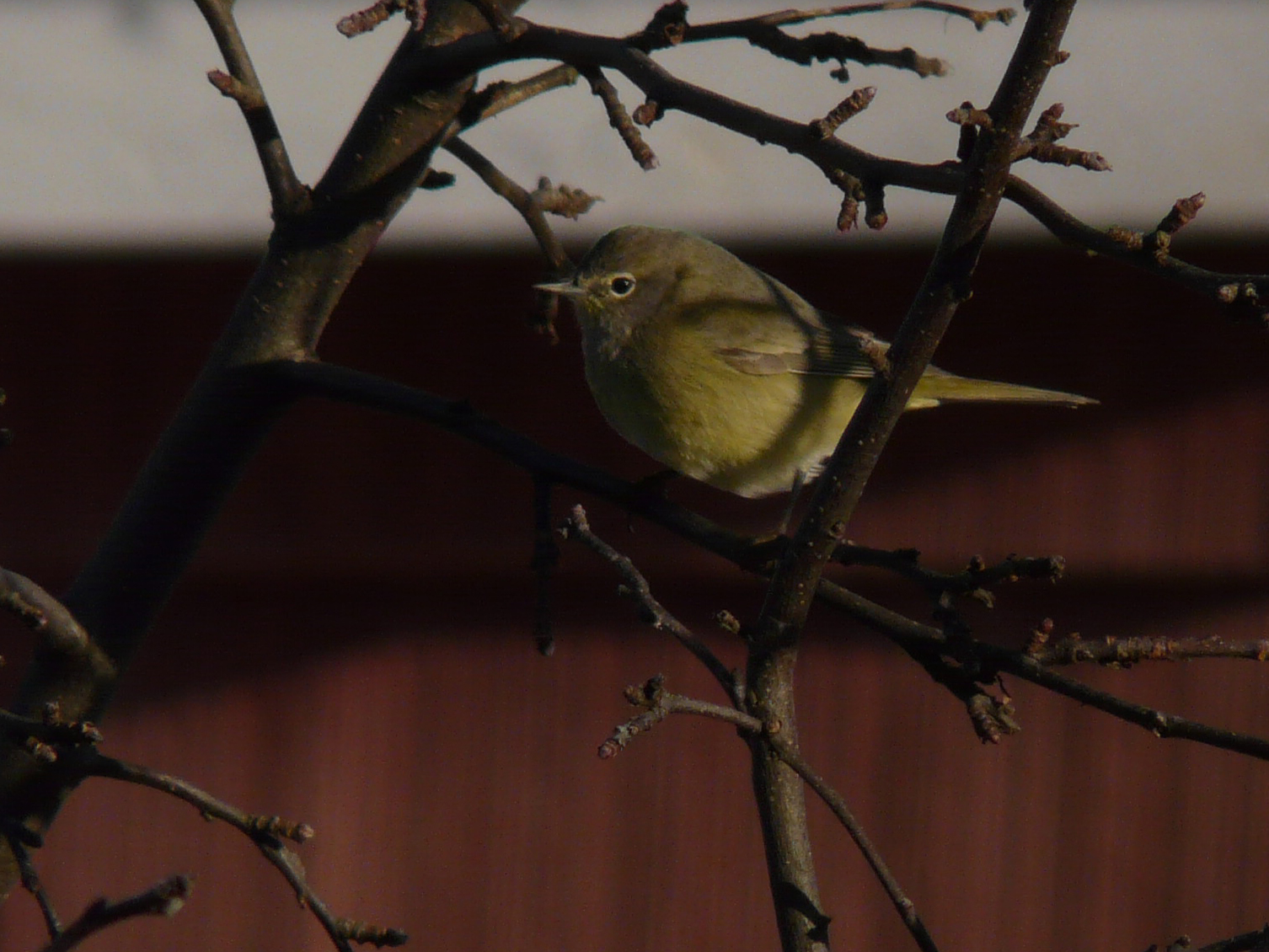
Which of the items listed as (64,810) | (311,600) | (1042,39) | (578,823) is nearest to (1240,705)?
(578,823)

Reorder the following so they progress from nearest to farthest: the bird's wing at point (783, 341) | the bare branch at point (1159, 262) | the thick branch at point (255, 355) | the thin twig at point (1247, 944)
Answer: the bare branch at point (1159, 262), the thin twig at point (1247, 944), the thick branch at point (255, 355), the bird's wing at point (783, 341)

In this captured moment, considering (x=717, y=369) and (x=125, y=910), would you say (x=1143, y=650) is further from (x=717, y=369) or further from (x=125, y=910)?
(x=717, y=369)

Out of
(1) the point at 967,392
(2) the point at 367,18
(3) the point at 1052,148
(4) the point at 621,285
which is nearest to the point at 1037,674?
(3) the point at 1052,148

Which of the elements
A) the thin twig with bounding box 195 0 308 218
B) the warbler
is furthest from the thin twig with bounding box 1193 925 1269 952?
the warbler

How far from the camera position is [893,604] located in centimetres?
368

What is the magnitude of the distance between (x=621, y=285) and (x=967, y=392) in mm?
855

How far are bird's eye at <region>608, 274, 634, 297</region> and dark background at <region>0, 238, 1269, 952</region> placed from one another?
44 centimetres

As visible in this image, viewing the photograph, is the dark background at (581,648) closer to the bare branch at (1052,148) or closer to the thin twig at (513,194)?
the thin twig at (513,194)

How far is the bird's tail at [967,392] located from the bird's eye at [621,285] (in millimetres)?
730

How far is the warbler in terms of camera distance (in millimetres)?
2836

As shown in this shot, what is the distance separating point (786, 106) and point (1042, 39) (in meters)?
2.01

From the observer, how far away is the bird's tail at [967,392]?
2.89 meters

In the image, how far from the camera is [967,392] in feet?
9.73

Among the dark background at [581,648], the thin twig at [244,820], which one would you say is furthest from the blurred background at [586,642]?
the thin twig at [244,820]
